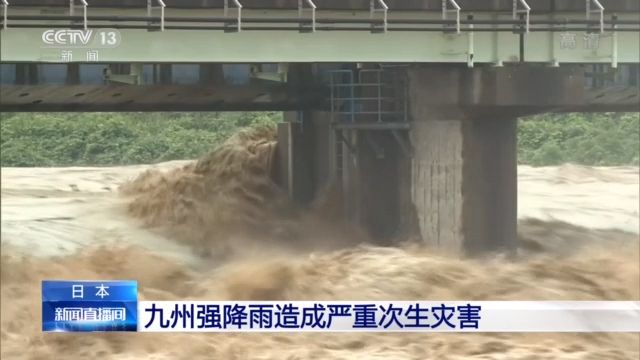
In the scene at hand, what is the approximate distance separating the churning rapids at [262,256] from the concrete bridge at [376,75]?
1.11 m

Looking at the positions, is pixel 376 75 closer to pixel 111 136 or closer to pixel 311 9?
pixel 311 9

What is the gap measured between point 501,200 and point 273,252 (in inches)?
188

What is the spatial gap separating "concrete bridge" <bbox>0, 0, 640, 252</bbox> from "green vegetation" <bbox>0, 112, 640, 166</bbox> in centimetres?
299

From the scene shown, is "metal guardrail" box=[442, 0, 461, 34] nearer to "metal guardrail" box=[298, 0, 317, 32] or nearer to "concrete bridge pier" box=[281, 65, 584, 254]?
"concrete bridge pier" box=[281, 65, 584, 254]

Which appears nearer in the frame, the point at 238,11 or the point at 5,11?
the point at 5,11

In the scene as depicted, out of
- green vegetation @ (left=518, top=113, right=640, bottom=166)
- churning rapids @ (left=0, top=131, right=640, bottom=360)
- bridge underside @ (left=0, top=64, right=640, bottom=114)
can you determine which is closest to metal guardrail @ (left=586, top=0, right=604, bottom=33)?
bridge underside @ (left=0, top=64, right=640, bottom=114)

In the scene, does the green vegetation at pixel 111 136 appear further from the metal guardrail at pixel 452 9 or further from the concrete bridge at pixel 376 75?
the metal guardrail at pixel 452 9

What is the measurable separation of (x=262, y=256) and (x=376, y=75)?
437 centimetres

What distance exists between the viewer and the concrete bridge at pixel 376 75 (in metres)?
12.3

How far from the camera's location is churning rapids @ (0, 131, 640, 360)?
883cm
